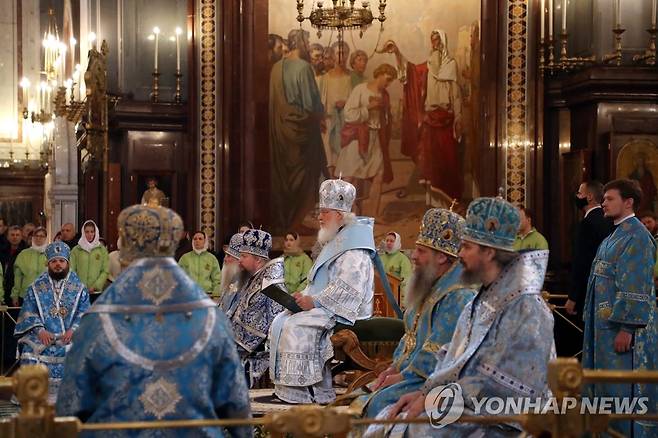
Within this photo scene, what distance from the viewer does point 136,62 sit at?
54.6ft

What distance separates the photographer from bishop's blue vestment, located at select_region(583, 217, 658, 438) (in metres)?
7.21

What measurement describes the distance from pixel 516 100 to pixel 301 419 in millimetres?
12356

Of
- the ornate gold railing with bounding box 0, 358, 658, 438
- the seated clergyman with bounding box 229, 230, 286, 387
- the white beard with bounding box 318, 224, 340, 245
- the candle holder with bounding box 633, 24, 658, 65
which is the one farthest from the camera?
the candle holder with bounding box 633, 24, 658, 65

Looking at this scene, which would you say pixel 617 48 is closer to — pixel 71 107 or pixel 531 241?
pixel 531 241

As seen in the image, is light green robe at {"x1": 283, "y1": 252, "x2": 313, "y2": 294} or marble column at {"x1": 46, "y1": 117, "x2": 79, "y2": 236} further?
marble column at {"x1": 46, "y1": 117, "x2": 79, "y2": 236}

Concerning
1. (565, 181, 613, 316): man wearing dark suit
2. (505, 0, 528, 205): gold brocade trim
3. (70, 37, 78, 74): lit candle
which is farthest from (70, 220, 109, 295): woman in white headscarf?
(70, 37, 78, 74): lit candle

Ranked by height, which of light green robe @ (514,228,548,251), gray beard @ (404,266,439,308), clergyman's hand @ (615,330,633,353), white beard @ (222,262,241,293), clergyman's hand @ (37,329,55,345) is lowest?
clergyman's hand @ (37,329,55,345)

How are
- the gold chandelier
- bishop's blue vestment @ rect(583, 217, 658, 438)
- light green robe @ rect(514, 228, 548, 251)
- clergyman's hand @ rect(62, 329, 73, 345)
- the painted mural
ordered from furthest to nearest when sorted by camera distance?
the painted mural
the gold chandelier
light green robe @ rect(514, 228, 548, 251)
clergyman's hand @ rect(62, 329, 73, 345)
bishop's blue vestment @ rect(583, 217, 658, 438)

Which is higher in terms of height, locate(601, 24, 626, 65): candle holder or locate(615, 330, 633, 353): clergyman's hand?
locate(601, 24, 626, 65): candle holder

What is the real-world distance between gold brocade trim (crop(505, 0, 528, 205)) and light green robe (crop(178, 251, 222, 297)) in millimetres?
3904

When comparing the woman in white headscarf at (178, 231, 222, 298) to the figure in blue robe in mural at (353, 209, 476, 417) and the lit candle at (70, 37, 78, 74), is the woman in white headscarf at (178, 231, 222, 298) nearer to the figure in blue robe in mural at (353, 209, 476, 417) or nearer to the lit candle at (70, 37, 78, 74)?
the lit candle at (70, 37, 78, 74)

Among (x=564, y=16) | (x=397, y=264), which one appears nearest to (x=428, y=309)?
(x=397, y=264)

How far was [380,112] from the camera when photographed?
17.2 meters

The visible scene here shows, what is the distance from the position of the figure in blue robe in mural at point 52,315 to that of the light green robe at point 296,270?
475 centimetres
